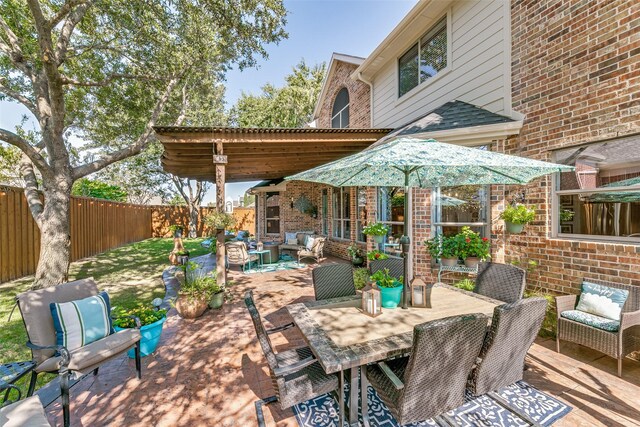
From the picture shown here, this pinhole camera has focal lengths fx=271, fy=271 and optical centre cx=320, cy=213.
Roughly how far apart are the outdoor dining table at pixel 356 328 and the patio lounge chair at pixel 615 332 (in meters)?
1.21

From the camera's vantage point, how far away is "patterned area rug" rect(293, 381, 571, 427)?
2.37 meters

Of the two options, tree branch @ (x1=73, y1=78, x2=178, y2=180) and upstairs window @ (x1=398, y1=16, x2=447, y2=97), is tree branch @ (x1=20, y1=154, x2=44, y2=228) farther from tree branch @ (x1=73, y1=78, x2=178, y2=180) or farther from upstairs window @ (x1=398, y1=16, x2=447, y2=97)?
upstairs window @ (x1=398, y1=16, x2=447, y2=97)

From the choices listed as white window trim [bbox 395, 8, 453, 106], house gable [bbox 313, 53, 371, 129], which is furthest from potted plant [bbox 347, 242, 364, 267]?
white window trim [bbox 395, 8, 453, 106]

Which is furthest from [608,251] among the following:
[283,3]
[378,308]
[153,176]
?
[153,176]

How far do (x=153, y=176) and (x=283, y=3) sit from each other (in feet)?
63.2

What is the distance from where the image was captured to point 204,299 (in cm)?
479

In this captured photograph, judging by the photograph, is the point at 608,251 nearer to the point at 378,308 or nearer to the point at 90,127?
the point at 378,308

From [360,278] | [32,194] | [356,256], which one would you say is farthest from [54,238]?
[356,256]

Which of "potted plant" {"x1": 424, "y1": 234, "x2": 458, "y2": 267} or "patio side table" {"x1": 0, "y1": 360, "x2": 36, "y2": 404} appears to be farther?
"potted plant" {"x1": 424, "y1": 234, "x2": 458, "y2": 267}

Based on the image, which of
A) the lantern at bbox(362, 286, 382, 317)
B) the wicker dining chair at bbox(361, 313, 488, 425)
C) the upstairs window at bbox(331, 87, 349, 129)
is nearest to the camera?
the wicker dining chair at bbox(361, 313, 488, 425)

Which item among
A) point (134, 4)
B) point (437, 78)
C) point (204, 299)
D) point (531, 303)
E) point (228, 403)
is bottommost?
point (228, 403)

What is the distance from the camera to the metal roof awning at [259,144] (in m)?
5.49

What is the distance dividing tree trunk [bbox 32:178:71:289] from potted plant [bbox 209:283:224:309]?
3846mm

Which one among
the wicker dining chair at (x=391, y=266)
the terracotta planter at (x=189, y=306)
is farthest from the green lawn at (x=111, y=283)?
the wicker dining chair at (x=391, y=266)
